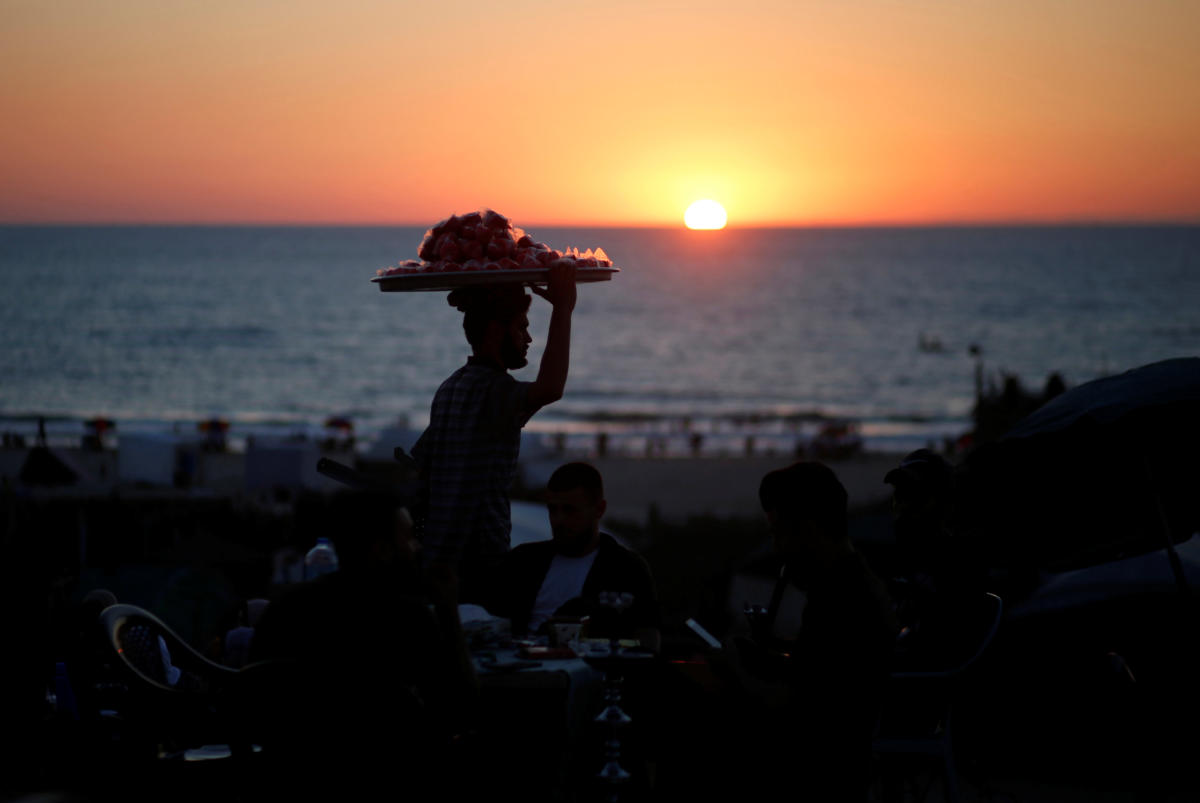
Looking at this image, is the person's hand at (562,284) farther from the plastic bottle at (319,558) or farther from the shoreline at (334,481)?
the shoreline at (334,481)

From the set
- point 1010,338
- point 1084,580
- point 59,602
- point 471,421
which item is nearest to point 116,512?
point 59,602

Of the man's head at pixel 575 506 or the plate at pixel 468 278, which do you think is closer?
the plate at pixel 468 278

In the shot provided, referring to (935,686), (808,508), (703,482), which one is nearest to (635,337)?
(703,482)

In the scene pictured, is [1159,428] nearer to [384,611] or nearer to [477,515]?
[477,515]

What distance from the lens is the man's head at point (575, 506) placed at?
474 centimetres

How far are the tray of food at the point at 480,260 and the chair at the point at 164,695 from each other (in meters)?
1.41

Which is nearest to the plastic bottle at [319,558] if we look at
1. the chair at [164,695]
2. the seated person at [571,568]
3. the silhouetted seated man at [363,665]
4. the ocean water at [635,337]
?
the chair at [164,695]

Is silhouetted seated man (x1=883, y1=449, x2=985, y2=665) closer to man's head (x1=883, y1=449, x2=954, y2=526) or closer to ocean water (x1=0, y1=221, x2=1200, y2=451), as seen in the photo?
man's head (x1=883, y1=449, x2=954, y2=526)

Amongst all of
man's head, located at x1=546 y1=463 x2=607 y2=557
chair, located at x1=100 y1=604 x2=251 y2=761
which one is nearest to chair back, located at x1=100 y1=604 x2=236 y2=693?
chair, located at x1=100 y1=604 x2=251 y2=761

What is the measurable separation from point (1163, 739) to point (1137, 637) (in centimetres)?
152

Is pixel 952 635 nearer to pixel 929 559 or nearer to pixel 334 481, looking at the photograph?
pixel 929 559

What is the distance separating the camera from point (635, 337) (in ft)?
258

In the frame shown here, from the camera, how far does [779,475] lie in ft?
12.6

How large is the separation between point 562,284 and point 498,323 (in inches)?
13.0
